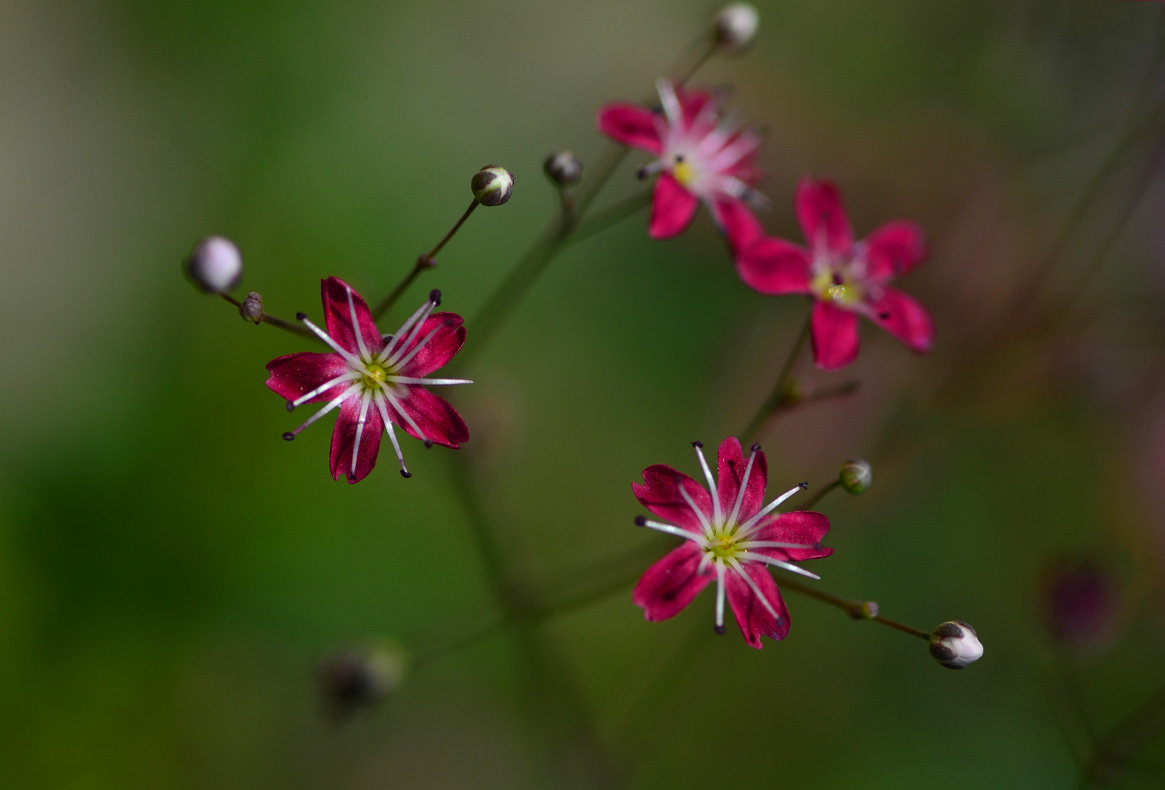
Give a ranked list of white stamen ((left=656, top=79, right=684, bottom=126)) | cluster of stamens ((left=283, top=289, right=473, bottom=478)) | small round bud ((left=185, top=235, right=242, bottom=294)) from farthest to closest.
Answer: white stamen ((left=656, top=79, right=684, bottom=126)), cluster of stamens ((left=283, top=289, right=473, bottom=478)), small round bud ((left=185, top=235, right=242, bottom=294))

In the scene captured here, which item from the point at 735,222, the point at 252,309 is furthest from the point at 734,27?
the point at 252,309

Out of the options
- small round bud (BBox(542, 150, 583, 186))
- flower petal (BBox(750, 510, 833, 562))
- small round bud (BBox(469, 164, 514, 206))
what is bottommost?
flower petal (BBox(750, 510, 833, 562))

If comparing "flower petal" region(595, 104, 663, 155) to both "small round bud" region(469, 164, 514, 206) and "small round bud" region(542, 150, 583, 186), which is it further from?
"small round bud" region(469, 164, 514, 206)

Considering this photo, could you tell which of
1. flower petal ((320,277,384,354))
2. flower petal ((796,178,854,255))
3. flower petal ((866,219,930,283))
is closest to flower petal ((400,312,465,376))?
flower petal ((320,277,384,354))

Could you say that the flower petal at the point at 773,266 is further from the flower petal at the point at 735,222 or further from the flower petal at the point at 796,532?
the flower petal at the point at 796,532

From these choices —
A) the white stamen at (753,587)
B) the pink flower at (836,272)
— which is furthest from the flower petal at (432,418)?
the pink flower at (836,272)

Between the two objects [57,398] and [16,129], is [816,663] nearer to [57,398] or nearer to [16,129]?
[57,398]

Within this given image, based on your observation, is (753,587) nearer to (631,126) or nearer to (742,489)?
(742,489)

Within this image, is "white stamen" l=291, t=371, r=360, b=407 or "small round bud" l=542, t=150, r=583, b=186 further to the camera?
"small round bud" l=542, t=150, r=583, b=186
